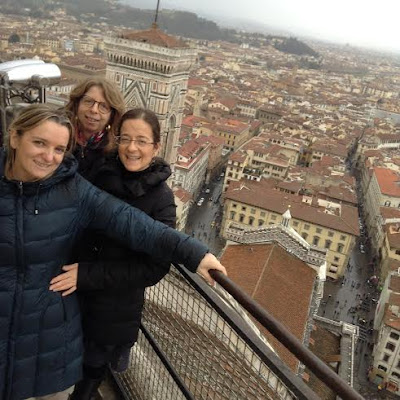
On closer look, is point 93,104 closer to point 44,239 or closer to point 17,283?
point 44,239

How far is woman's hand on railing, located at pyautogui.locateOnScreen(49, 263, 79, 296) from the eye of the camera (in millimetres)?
2131

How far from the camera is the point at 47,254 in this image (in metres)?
2.06

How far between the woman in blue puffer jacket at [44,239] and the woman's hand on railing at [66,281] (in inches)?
1.0

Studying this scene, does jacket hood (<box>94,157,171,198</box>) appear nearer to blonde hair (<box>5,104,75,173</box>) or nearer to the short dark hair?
the short dark hair

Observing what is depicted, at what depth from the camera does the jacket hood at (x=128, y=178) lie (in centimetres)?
232

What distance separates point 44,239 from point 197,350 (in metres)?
1.35

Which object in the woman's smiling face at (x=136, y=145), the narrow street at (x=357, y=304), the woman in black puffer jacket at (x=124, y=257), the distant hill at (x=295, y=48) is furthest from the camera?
the distant hill at (x=295, y=48)

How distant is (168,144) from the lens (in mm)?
19891

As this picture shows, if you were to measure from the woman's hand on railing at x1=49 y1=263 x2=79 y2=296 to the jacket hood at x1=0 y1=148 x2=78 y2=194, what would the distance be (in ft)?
1.30

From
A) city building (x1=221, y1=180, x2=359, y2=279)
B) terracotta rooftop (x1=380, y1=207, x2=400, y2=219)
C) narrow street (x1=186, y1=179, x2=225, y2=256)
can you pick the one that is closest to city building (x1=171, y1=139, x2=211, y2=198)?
narrow street (x1=186, y1=179, x2=225, y2=256)

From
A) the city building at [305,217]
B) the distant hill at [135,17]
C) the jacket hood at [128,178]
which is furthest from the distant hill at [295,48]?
the jacket hood at [128,178]

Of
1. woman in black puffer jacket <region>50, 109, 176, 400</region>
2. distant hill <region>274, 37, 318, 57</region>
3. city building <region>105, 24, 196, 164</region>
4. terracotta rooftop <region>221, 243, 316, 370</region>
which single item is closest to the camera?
woman in black puffer jacket <region>50, 109, 176, 400</region>

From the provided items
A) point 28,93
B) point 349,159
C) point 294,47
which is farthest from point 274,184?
point 294,47

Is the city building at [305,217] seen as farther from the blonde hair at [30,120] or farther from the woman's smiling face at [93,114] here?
the blonde hair at [30,120]
